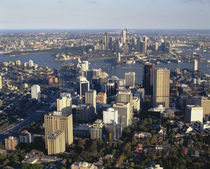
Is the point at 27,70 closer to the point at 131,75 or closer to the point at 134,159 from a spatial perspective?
the point at 131,75

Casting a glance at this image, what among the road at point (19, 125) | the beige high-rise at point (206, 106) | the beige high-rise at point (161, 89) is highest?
the beige high-rise at point (161, 89)

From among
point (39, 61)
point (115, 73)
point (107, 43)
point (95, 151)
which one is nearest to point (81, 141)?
point (95, 151)

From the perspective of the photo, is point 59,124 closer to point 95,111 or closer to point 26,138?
point 26,138

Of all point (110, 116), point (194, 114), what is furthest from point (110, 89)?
point (194, 114)

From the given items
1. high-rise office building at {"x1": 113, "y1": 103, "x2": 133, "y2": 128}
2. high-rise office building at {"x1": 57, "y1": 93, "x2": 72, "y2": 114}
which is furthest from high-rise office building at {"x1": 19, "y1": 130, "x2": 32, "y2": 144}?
high-rise office building at {"x1": 113, "y1": 103, "x2": 133, "y2": 128}

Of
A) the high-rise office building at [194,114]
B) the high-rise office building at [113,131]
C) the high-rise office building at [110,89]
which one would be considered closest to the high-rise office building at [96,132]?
the high-rise office building at [113,131]

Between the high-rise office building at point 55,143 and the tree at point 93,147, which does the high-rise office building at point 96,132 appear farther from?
the high-rise office building at point 55,143

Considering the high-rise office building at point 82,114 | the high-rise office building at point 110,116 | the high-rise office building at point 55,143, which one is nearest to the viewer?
the high-rise office building at point 55,143

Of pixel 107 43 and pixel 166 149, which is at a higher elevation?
pixel 107 43
